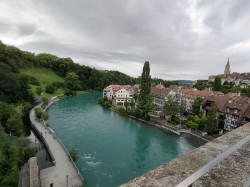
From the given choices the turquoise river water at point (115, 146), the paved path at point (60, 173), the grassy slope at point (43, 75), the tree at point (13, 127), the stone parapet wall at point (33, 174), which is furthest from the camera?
the grassy slope at point (43, 75)

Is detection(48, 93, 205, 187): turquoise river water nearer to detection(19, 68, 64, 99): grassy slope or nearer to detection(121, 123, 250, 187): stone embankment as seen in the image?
detection(121, 123, 250, 187): stone embankment

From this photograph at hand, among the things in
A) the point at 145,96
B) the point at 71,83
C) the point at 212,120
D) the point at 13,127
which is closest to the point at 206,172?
the point at 13,127

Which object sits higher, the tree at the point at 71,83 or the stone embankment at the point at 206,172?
the tree at the point at 71,83

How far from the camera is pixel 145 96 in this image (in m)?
26.1

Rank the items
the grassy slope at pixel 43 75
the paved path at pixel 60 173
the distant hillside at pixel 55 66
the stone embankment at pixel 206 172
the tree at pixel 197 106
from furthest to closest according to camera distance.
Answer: the distant hillside at pixel 55 66 < the grassy slope at pixel 43 75 < the tree at pixel 197 106 < the paved path at pixel 60 173 < the stone embankment at pixel 206 172

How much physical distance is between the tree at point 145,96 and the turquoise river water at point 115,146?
2751 millimetres

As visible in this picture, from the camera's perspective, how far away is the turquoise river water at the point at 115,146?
10.9 meters

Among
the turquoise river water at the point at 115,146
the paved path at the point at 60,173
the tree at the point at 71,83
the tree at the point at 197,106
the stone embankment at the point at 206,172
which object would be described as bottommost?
the turquoise river water at the point at 115,146

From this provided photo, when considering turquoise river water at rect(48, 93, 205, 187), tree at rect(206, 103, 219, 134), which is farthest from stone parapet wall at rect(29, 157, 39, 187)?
tree at rect(206, 103, 219, 134)

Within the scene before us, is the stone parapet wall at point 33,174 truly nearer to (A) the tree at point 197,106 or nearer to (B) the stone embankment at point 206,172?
(B) the stone embankment at point 206,172

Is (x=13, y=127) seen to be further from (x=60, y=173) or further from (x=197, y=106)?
(x=197, y=106)

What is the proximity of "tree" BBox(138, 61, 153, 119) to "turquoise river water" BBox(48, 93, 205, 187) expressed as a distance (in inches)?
108

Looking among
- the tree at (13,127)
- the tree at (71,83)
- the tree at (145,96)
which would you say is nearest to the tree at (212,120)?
the tree at (145,96)

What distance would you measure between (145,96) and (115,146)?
13689mm
